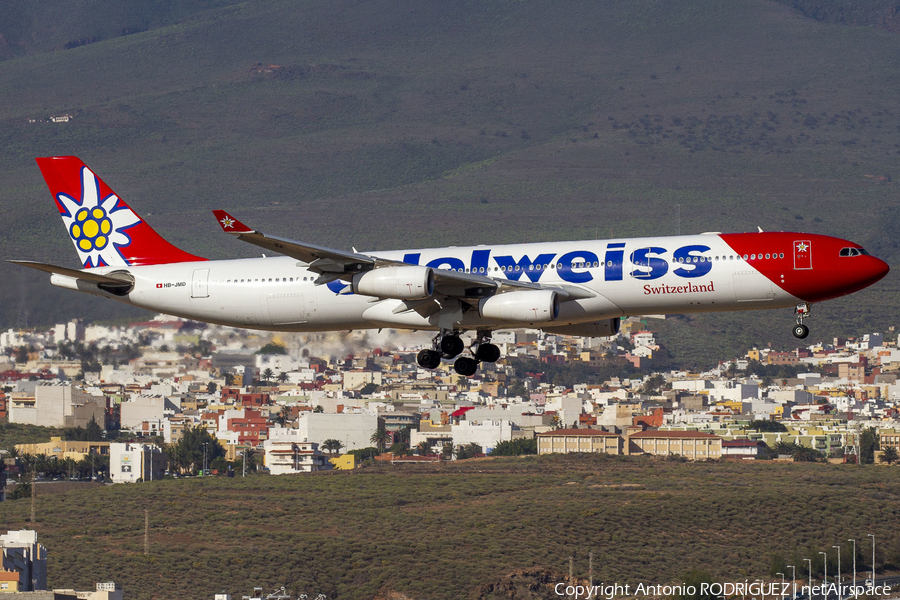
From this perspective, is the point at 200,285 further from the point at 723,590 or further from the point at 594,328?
the point at 723,590

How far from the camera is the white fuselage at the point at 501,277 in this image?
45.9 metres

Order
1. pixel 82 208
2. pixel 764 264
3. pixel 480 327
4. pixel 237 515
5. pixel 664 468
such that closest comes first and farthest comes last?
1. pixel 764 264
2. pixel 480 327
3. pixel 82 208
4. pixel 237 515
5. pixel 664 468

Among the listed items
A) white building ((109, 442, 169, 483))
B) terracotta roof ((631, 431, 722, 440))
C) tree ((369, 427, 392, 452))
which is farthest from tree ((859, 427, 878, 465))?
white building ((109, 442, 169, 483))

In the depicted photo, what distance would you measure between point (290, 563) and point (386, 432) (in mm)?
72852

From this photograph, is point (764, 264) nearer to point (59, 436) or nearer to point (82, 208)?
point (82, 208)

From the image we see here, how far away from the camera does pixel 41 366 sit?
145m

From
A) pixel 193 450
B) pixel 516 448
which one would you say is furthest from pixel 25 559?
pixel 516 448

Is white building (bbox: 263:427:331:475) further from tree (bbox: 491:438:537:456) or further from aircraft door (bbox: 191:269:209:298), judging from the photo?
aircraft door (bbox: 191:269:209:298)

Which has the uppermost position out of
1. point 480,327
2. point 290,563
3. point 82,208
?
point 82,208

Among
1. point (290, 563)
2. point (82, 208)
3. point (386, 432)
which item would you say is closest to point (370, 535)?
point (290, 563)

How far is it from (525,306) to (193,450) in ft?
322

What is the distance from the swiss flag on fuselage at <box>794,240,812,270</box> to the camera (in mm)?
45500

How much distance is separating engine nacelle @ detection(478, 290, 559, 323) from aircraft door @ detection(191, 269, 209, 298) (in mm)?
10931

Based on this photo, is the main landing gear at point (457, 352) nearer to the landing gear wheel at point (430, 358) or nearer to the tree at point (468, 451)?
the landing gear wheel at point (430, 358)
